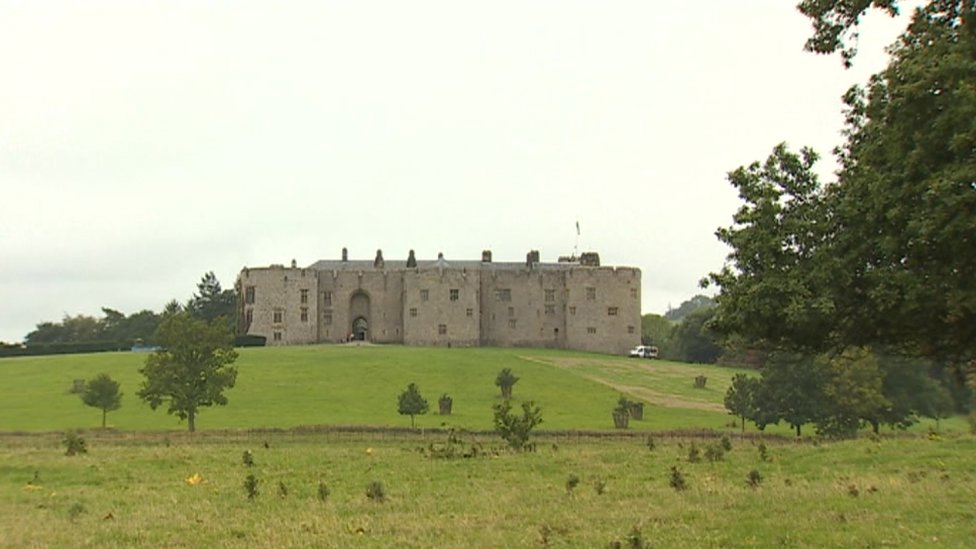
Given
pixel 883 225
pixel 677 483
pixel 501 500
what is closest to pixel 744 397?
pixel 677 483

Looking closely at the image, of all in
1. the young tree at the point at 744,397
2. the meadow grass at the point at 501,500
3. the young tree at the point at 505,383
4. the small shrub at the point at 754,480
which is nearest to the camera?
the meadow grass at the point at 501,500

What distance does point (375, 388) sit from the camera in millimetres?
65625

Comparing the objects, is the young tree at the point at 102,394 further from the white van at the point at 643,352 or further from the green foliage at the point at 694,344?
the green foliage at the point at 694,344

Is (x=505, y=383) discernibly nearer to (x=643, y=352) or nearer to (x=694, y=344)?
(x=643, y=352)

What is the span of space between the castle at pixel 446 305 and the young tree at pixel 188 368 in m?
54.8

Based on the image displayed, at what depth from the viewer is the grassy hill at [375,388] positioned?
50750 mm

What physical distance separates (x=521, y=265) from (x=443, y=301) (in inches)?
517

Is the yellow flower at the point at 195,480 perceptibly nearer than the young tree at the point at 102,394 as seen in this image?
Yes

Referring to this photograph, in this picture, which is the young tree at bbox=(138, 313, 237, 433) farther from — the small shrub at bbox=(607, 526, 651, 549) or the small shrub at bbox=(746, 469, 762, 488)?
the small shrub at bbox=(607, 526, 651, 549)

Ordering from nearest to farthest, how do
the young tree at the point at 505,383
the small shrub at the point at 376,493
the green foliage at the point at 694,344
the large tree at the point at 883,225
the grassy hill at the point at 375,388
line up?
1. the large tree at the point at 883,225
2. the small shrub at the point at 376,493
3. the grassy hill at the point at 375,388
4. the young tree at the point at 505,383
5. the green foliage at the point at 694,344

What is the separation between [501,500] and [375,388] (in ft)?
162

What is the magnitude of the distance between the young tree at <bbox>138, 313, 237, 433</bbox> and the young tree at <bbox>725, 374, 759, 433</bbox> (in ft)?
79.8

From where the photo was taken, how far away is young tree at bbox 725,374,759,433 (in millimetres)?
45969

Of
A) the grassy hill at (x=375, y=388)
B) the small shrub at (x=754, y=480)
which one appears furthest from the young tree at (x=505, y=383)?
the small shrub at (x=754, y=480)
